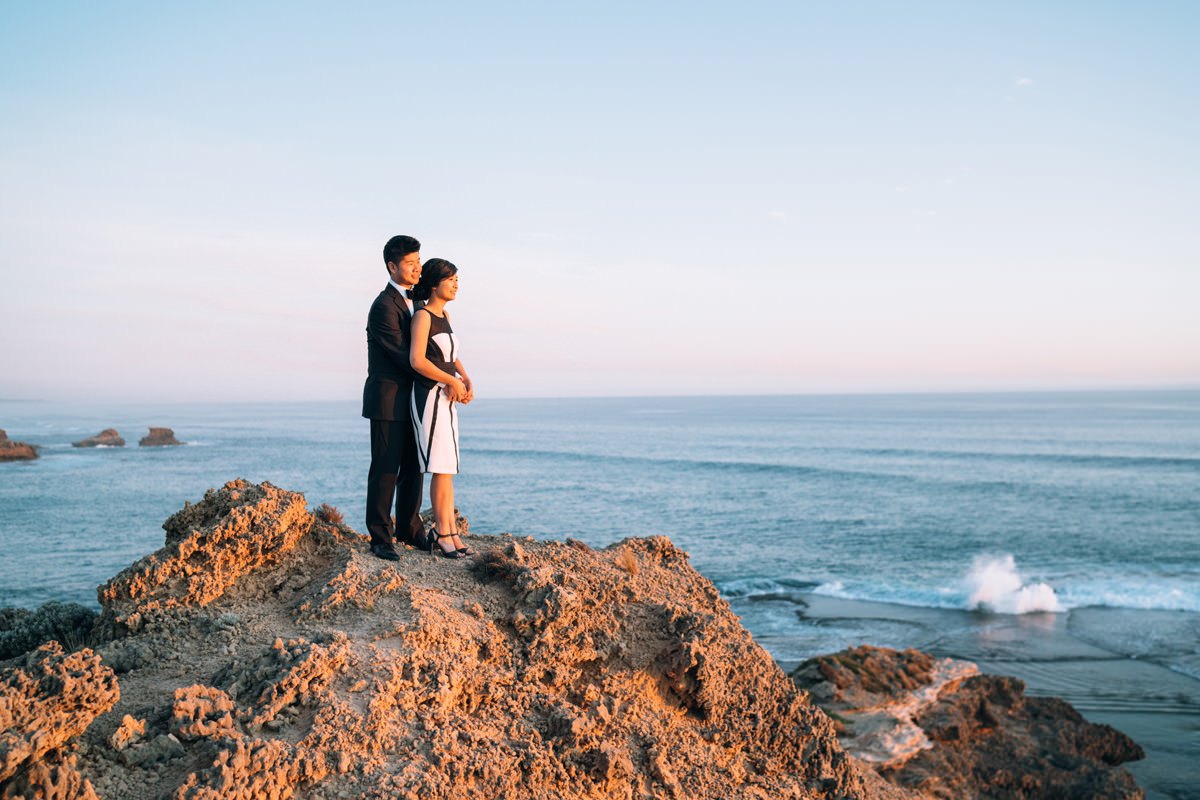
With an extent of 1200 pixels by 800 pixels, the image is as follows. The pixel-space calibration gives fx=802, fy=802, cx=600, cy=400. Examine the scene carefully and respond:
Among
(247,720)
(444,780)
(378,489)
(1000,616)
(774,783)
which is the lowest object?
(1000,616)

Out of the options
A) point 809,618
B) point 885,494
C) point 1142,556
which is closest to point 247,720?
point 809,618

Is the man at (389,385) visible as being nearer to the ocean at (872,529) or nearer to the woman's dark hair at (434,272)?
the woman's dark hair at (434,272)

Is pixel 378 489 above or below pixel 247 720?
above

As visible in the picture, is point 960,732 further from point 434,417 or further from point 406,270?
point 406,270

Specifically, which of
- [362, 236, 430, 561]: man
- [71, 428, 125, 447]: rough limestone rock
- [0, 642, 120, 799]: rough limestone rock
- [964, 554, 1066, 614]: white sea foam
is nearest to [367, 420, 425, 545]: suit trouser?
[362, 236, 430, 561]: man

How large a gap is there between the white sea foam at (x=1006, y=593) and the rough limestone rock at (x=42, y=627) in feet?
72.2

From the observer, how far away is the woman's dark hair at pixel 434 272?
562 centimetres

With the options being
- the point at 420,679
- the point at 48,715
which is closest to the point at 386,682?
the point at 420,679

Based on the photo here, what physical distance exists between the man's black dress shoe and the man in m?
0.01

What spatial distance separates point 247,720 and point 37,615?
2393 mm

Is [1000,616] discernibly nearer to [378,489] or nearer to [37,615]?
[378,489]

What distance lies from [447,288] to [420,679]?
9.09 feet

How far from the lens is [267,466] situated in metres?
51.2

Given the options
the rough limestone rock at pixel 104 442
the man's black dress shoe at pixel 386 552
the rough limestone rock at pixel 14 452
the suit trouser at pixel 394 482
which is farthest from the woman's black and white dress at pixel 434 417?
the rough limestone rock at pixel 104 442
